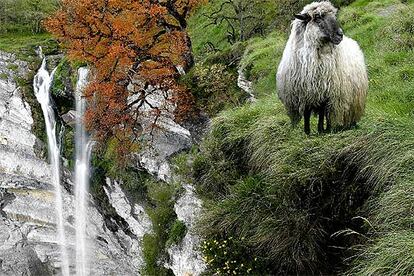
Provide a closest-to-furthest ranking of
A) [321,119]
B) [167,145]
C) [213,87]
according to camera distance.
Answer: [321,119] < [167,145] < [213,87]

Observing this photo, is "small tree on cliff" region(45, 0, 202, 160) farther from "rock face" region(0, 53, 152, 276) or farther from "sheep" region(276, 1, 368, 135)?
"sheep" region(276, 1, 368, 135)

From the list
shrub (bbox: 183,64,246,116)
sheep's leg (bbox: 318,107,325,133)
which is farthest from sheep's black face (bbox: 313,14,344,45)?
shrub (bbox: 183,64,246,116)

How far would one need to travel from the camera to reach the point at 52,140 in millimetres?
17906

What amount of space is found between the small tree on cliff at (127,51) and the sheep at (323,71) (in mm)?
6996

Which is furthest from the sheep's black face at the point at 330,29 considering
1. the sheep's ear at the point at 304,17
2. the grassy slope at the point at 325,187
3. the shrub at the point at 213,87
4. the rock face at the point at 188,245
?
the shrub at the point at 213,87

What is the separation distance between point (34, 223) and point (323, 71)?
12226mm

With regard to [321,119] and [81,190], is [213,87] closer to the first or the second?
[81,190]

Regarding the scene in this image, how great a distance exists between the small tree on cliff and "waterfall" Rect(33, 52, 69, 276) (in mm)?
3181

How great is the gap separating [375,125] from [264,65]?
6.50 meters

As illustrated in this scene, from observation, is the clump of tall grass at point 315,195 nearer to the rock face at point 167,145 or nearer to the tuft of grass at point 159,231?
the rock face at point 167,145

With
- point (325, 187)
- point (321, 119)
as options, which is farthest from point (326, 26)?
point (325, 187)

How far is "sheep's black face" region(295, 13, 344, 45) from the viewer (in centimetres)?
566

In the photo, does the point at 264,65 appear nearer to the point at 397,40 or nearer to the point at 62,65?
the point at 397,40

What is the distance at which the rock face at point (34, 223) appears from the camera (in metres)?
13.5
